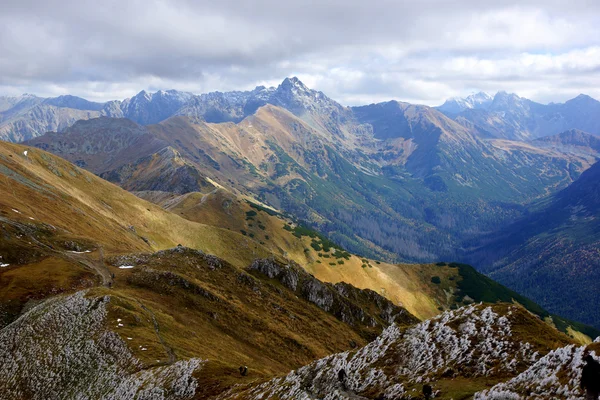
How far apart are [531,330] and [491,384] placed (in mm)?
9249

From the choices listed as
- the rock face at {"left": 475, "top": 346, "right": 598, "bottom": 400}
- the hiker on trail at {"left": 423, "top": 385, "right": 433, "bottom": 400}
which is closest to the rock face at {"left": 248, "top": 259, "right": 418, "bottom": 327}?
the hiker on trail at {"left": 423, "top": 385, "right": 433, "bottom": 400}

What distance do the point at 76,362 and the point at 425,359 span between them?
54.0 meters

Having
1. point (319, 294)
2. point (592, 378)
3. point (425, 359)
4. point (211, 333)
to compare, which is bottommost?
point (319, 294)

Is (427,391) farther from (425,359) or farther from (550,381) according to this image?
(425,359)

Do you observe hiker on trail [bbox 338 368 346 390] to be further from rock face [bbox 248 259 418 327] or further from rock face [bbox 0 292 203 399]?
rock face [bbox 248 259 418 327]

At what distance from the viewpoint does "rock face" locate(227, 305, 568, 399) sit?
3158 cm

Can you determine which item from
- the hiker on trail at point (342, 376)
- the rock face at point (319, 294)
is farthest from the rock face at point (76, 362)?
the rock face at point (319, 294)

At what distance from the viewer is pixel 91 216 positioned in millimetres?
164250

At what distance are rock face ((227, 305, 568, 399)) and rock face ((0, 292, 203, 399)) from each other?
1546 cm

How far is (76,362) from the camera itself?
59219 millimetres

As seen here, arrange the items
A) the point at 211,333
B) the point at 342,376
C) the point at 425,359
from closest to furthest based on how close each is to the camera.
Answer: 1. the point at 425,359
2. the point at 342,376
3. the point at 211,333

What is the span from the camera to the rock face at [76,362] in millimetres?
50594

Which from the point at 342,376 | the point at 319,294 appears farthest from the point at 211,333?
the point at 319,294

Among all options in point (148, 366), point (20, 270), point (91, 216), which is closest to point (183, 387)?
point (148, 366)
